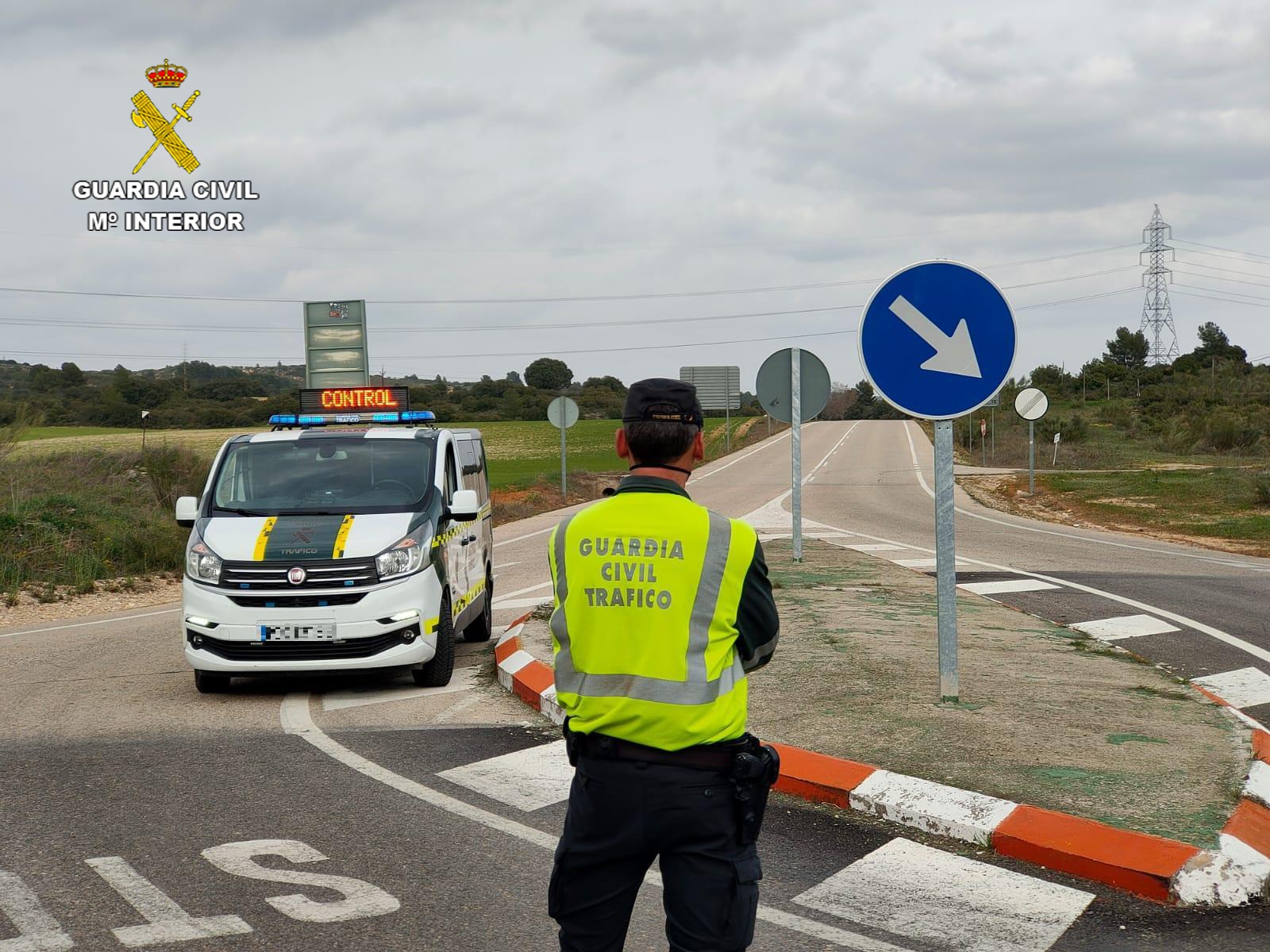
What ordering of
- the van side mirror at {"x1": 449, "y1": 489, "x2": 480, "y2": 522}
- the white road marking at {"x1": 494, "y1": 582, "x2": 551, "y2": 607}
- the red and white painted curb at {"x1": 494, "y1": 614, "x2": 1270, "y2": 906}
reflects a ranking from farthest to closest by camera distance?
the white road marking at {"x1": 494, "y1": 582, "x2": 551, "y2": 607} < the van side mirror at {"x1": 449, "y1": 489, "x2": 480, "y2": 522} < the red and white painted curb at {"x1": 494, "y1": 614, "x2": 1270, "y2": 906}

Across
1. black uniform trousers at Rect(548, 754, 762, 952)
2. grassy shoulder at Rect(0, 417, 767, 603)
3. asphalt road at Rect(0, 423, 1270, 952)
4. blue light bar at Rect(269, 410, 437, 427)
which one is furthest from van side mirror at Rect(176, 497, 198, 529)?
grassy shoulder at Rect(0, 417, 767, 603)

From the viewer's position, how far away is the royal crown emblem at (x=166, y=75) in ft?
105

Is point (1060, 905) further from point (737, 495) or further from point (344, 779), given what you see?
point (737, 495)

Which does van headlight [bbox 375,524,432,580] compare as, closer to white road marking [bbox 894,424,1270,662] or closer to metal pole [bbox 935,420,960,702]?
metal pole [bbox 935,420,960,702]

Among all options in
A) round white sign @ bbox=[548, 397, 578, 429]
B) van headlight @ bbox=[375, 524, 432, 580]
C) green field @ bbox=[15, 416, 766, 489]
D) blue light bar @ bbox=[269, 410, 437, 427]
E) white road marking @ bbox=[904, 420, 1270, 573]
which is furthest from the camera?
round white sign @ bbox=[548, 397, 578, 429]

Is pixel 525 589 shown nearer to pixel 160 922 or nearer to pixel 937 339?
pixel 937 339

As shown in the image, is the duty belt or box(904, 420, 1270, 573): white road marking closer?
the duty belt

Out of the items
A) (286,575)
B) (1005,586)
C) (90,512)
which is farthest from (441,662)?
(90,512)

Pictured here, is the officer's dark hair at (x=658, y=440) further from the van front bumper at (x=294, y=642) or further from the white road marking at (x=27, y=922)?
the van front bumper at (x=294, y=642)

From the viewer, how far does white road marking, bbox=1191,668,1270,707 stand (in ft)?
27.2

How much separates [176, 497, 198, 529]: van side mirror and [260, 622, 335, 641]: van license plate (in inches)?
48.2

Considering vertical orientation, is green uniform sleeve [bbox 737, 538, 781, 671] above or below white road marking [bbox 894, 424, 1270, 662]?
above

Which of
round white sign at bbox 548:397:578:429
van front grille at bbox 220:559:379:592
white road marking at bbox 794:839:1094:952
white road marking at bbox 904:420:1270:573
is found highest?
round white sign at bbox 548:397:578:429

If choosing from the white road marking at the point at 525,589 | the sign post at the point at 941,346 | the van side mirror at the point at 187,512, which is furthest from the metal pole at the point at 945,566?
the white road marking at the point at 525,589
